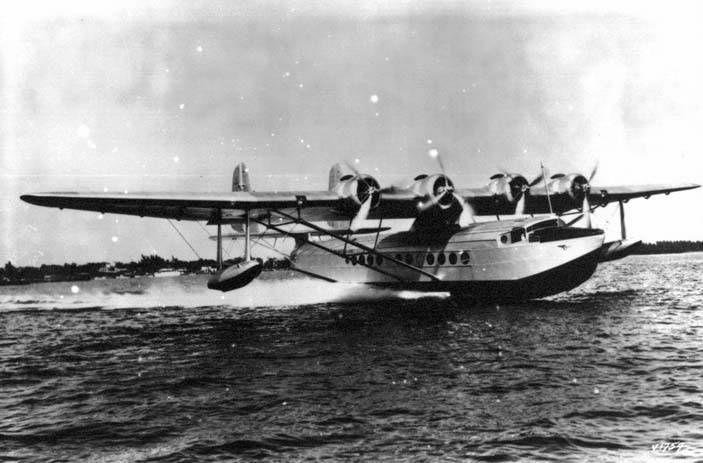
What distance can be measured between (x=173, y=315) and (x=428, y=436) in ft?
61.8

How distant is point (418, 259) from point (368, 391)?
14344 mm

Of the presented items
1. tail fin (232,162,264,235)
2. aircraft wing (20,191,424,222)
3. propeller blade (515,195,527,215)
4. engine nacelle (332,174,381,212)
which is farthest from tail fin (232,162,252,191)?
propeller blade (515,195,527,215)

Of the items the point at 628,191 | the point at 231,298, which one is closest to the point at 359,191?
the point at 628,191

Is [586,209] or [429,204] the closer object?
[429,204]

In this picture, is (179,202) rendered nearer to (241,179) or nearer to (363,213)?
(363,213)

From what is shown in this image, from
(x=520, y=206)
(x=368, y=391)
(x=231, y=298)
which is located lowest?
(x=231, y=298)

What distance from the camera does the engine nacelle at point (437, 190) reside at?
2123 centimetres

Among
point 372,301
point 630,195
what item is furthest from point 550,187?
point 372,301

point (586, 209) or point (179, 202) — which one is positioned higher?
point (179, 202)

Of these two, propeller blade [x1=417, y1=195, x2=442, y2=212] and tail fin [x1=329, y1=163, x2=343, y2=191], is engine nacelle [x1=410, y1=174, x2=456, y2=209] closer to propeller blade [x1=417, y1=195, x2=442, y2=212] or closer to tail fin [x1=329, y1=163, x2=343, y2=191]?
propeller blade [x1=417, y1=195, x2=442, y2=212]

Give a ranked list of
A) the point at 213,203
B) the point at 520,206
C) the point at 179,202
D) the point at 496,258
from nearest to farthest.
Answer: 1. the point at 179,202
2. the point at 213,203
3. the point at 496,258
4. the point at 520,206

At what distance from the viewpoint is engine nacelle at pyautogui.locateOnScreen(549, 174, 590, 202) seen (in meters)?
23.1

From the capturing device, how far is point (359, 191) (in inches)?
792

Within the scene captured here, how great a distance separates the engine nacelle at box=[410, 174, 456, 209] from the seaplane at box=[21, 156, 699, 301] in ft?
0.12
